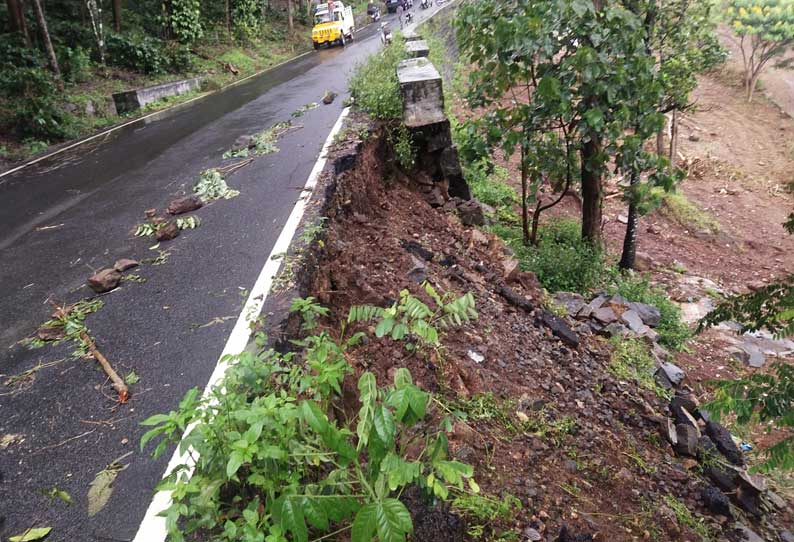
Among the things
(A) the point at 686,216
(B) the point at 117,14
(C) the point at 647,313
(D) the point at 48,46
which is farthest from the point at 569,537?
(B) the point at 117,14

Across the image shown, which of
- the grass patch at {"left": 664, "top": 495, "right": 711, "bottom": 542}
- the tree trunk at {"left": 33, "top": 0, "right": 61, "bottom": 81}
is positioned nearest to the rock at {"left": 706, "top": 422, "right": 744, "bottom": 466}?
the grass patch at {"left": 664, "top": 495, "right": 711, "bottom": 542}

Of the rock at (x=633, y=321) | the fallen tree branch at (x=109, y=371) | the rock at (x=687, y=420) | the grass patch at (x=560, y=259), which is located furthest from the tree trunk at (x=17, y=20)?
the rock at (x=687, y=420)

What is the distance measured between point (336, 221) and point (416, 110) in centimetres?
266

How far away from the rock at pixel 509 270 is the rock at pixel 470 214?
130cm

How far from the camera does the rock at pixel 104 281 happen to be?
4.18 meters

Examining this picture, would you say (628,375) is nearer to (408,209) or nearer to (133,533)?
(408,209)

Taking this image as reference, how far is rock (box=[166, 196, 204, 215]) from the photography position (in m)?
5.49

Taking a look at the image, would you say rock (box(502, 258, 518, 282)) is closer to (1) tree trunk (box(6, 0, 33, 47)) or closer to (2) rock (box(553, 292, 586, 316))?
(2) rock (box(553, 292, 586, 316))

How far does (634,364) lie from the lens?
5.41 metres

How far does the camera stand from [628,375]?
512 cm

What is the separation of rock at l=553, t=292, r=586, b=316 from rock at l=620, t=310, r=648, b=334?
540mm

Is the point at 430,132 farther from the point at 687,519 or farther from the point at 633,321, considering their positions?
the point at 687,519

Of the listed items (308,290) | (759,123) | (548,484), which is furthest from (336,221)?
(759,123)

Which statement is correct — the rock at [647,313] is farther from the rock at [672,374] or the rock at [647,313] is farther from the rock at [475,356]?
the rock at [475,356]
